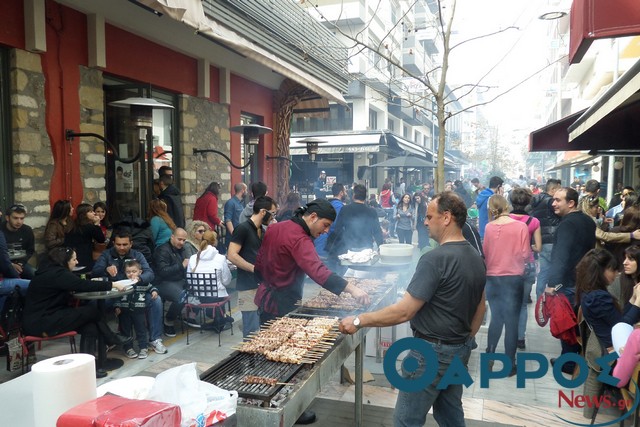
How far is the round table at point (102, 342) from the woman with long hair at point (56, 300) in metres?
0.07

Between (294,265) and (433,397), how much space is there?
173cm

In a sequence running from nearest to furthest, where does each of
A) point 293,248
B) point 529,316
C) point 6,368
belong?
point 293,248, point 6,368, point 529,316

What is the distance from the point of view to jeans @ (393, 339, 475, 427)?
9.93 feet

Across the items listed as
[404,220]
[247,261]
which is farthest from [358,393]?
[404,220]

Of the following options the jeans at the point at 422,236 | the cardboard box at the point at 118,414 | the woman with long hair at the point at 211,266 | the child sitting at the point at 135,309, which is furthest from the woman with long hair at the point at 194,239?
the jeans at the point at 422,236

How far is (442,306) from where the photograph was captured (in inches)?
118

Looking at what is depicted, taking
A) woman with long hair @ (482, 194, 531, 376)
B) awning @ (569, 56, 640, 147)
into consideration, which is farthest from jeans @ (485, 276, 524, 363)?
awning @ (569, 56, 640, 147)

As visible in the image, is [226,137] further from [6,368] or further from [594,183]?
[594,183]

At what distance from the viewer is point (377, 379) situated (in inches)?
210

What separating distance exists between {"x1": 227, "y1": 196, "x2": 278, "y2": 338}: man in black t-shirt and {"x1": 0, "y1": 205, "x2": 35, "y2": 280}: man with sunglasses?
2537 mm

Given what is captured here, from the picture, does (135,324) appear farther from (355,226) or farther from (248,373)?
(355,226)

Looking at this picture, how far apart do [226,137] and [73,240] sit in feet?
15.6

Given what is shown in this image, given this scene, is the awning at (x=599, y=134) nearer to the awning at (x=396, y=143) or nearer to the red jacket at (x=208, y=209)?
the red jacket at (x=208, y=209)

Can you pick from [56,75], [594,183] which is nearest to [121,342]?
[56,75]
